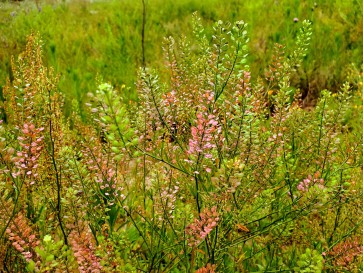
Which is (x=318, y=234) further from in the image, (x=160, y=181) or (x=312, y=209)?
(x=160, y=181)

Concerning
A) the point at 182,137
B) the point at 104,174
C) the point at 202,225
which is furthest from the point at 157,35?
the point at 202,225

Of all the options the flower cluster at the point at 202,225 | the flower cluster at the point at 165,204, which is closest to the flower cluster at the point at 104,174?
the flower cluster at the point at 165,204

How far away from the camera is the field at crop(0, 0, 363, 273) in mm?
1533

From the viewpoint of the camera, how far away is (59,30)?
6320 millimetres

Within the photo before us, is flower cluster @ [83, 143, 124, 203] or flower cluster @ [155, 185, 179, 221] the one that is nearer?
flower cluster @ [83, 143, 124, 203]

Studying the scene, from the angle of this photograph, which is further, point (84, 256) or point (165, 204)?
point (165, 204)

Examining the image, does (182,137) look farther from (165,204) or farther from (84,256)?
(84,256)

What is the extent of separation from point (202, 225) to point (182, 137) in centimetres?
87

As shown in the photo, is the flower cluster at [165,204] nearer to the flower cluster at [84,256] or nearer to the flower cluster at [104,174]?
the flower cluster at [104,174]

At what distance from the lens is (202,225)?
59.7 inches

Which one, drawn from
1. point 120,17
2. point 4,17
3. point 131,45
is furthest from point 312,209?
point 4,17

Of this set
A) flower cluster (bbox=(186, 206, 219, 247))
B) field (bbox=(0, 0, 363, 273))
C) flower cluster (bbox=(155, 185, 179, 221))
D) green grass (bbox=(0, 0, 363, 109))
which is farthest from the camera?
green grass (bbox=(0, 0, 363, 109))

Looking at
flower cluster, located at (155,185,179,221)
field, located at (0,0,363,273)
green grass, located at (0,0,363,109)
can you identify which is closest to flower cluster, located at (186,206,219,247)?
field, located at (0,0,363,273)

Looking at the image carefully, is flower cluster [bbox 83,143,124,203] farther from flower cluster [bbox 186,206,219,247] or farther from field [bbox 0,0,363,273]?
flower cluster [bbox 186,206,219,247]
